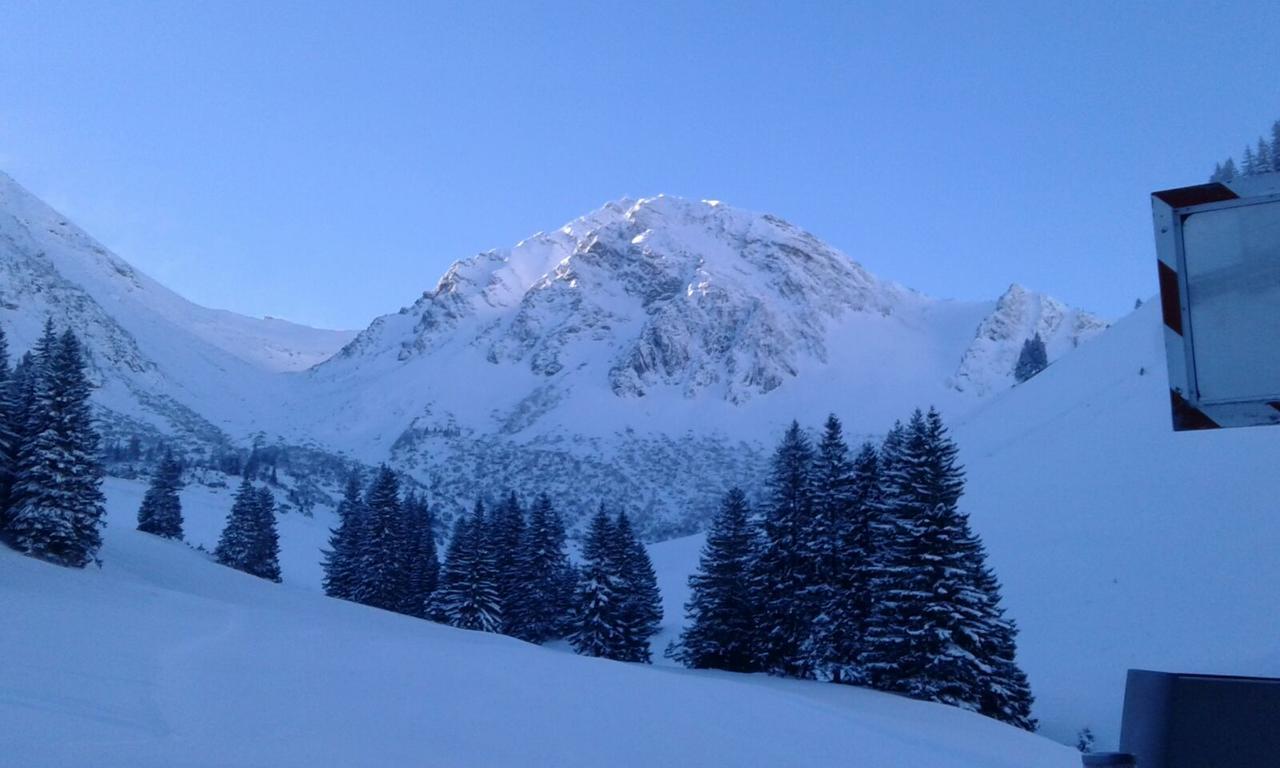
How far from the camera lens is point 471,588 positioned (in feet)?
144

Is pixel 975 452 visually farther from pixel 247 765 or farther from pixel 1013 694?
pixel 247 765

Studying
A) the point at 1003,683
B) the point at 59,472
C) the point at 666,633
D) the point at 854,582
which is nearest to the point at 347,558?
the point at 666,633

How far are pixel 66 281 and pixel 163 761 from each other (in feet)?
743

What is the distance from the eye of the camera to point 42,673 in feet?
34.3

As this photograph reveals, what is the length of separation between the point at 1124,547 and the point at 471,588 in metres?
28.8

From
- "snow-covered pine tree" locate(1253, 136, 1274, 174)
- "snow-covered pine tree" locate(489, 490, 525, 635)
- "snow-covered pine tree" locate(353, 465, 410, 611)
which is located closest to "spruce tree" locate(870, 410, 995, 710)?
"snow-covered pine tree" locate(489, 490, 525, 635)

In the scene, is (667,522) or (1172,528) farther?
(667,522)

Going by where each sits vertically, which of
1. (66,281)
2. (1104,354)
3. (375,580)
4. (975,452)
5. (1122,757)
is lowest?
(375,580)

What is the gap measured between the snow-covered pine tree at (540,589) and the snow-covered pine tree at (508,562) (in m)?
0.11

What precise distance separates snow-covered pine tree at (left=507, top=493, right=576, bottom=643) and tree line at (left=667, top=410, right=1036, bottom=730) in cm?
1482

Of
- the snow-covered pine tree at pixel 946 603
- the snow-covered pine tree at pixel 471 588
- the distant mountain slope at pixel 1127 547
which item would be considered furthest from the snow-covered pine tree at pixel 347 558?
the snow-covered pine tree at pixel 946 603

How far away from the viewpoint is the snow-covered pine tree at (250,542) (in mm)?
53219

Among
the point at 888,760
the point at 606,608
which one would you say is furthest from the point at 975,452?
the point at 888,760

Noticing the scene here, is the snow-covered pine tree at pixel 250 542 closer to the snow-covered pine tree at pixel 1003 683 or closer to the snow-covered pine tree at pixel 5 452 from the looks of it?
the snow-covered pine tree at pixel 5 452
